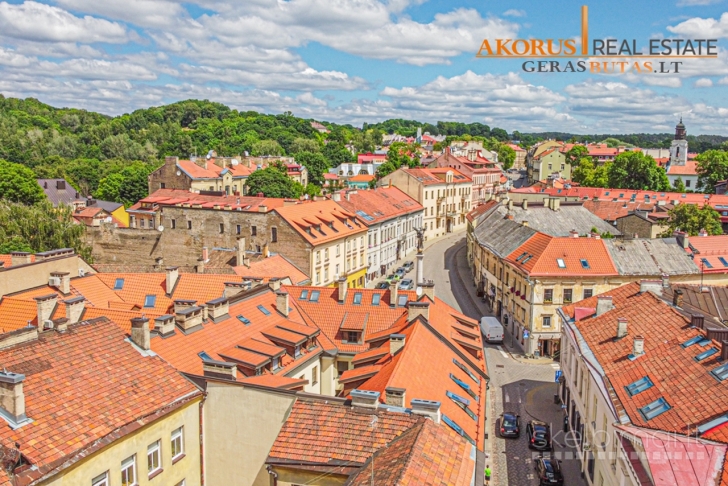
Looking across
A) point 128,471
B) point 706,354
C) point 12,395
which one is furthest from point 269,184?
point 12,395

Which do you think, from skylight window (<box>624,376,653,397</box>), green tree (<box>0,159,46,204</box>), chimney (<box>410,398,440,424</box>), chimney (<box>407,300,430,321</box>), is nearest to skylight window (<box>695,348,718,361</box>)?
skylight window (<box>624,376,653,397</box>)

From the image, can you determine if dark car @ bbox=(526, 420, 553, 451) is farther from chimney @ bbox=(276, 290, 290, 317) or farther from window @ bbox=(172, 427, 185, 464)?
window @ bbox=(172, 427, 185, 464)

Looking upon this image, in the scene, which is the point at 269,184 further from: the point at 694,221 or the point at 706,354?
the point at 706,354

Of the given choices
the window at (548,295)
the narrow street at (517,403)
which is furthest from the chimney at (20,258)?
the window at (548,295)

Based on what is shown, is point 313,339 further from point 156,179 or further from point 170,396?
point 156,179

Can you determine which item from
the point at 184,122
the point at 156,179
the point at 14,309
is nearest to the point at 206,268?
the point at 14,309

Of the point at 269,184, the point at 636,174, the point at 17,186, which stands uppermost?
the point at 636,174
